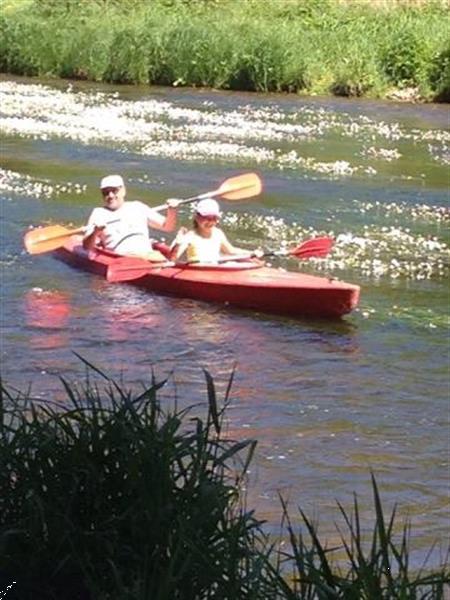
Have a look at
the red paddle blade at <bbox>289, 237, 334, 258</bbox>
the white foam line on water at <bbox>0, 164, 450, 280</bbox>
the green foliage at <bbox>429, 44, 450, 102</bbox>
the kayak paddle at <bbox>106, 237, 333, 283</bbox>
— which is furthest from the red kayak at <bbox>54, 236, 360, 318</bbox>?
the green foliage at <bbox>429, 44, 450, 102</bbox>

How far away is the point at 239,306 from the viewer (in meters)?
11.1

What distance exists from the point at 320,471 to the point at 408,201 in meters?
8.92

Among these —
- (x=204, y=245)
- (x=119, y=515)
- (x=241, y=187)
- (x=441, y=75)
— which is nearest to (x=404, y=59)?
(x=441, y=75)

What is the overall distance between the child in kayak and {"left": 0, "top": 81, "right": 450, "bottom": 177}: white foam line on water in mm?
5929

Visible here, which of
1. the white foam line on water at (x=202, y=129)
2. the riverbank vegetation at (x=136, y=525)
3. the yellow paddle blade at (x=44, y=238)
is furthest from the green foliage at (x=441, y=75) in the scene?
the riverbank vegetation at (x=136, y=525)

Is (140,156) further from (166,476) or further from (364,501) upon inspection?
Answer: (166,476)

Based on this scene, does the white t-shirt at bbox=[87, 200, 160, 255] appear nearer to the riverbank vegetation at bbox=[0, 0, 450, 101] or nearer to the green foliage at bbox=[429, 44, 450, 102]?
the riverbank vegetation at bbox=[0, 0, 450, 101]

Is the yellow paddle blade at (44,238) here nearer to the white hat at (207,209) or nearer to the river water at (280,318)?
the river water at (280,318)

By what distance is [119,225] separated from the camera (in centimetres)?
1204

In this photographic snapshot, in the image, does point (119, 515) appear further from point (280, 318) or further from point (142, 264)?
point (142, 264)

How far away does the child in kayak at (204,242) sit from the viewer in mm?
11398

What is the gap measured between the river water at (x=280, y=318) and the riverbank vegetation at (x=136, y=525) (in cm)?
184

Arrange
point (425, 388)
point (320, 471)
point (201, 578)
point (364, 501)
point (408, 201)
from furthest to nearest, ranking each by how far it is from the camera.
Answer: point (408, 201) < point (425, 388) < point (320, 471) < point (364, 501) < point (201, 578)

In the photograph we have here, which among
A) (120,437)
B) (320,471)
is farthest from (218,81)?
(120,437)
